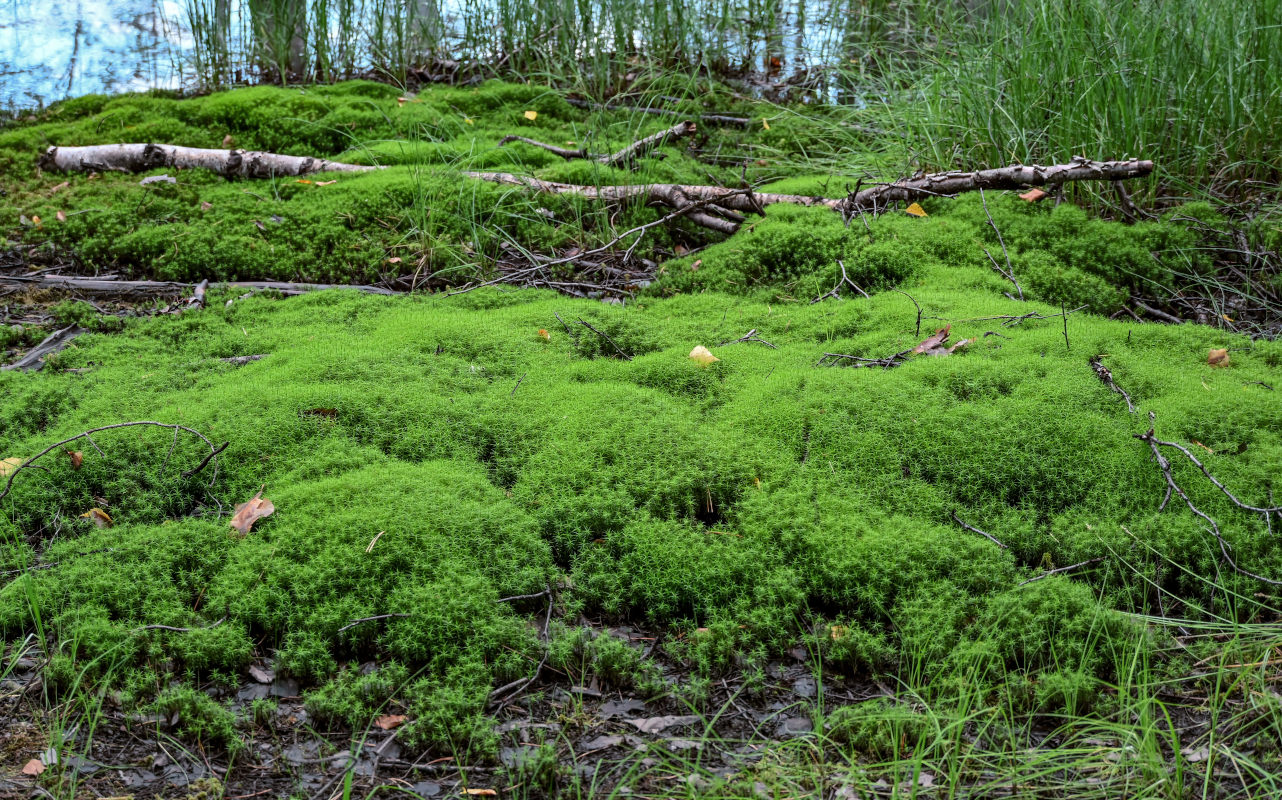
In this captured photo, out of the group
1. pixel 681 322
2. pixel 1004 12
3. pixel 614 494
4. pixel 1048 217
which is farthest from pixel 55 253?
pixel 1004 12

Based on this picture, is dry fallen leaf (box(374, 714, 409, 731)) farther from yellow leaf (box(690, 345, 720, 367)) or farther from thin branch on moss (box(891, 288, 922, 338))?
thin branch on moss (box(891, 288, 922, 338))

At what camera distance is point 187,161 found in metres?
5.76

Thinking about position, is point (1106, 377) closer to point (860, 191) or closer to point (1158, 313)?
point (1158, 313)

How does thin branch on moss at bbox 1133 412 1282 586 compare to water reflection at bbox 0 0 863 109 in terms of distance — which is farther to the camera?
water reflection at bbox 0 0 863 109

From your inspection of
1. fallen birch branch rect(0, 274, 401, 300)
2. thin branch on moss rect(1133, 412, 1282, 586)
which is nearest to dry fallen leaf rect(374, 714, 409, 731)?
thin branch on moss rect(1133, 412, 1282, 586)

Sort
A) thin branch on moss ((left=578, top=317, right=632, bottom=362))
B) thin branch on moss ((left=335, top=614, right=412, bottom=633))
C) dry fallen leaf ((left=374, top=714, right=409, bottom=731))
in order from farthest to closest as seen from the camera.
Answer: thin branch on moss ((left=578, top=317, right=632, bottom=362)), thin branch on moss ((left=335, top=614, right=412, bottom=633)), dry fallen leaf ((left=374, top=714, right=409, bottom=731))

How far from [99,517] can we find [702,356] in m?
2.35

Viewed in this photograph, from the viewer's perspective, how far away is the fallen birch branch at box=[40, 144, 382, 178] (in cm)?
571

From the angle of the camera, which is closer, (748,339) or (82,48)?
(748,339)

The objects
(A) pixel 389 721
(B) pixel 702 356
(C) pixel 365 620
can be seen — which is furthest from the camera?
(B) pixel 702 356

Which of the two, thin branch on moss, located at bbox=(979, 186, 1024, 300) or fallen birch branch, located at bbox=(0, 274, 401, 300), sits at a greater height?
thin branch on moss, located at bbox=(979, 186, 1024, 300)

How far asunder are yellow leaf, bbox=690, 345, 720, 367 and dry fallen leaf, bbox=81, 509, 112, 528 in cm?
229

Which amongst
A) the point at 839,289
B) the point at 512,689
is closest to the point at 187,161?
the point at 839,289

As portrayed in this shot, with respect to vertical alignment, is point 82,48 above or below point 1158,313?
above
